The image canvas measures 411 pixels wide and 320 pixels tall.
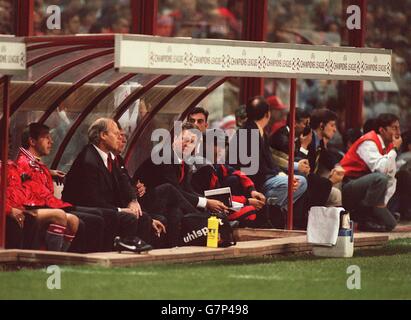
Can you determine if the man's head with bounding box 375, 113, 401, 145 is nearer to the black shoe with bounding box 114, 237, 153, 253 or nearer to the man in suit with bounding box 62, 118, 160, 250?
the man in suit with bounding box 62, 118, 160, 250

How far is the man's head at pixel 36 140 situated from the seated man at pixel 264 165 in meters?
2.78

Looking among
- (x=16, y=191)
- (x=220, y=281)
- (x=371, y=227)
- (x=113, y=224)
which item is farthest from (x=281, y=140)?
(x=220, y=281)

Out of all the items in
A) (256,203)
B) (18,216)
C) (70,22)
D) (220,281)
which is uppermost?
(70,22)

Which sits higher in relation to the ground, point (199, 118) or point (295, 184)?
point (199, 118)

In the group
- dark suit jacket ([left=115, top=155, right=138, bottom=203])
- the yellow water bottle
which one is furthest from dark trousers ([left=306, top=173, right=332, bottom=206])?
dark suit jacket ([left=115, top=155, right=138, bottom=203])

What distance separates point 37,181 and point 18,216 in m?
0.45

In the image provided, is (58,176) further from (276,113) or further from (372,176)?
(276,113)

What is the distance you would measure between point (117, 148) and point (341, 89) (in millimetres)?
8645

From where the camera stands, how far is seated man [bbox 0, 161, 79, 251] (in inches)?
586

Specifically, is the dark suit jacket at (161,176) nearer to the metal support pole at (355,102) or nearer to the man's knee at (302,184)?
the man's knee at (302,184)

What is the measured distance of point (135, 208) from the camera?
15.3m

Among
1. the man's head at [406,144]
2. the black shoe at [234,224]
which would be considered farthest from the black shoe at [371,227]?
the man's head at [406,144]

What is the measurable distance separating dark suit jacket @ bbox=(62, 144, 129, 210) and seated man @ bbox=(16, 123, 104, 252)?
0.14 meters

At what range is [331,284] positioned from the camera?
1402cm
